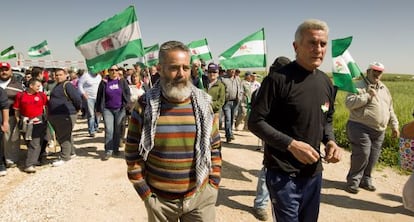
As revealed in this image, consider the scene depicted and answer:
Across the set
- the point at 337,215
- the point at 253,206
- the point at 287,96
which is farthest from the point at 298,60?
the point at 337,215

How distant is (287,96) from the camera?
2184 millimetres

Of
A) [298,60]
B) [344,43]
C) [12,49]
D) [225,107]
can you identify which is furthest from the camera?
[12,49]

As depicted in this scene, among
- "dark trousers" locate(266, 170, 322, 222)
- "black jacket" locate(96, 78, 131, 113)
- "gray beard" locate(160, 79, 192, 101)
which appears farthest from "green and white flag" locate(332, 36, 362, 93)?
"black jacket" locate(96, 78, 131, 113)

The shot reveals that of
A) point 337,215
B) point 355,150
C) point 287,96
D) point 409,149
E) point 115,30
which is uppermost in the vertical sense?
point 115,30

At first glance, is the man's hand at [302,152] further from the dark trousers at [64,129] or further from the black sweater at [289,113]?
the dark trousers at [64,129]

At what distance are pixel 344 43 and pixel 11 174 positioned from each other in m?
6.61

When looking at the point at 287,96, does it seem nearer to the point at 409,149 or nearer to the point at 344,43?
the point at 409,149

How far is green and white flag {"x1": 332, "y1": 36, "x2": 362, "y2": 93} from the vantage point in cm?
473

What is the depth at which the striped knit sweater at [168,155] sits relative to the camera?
215 cm

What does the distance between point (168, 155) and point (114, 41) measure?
462 centimetres

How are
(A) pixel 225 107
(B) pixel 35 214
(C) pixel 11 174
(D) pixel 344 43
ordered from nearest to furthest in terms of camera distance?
1. (B) pixel 35 214
2. (D) pixel 344 43
3. (C) pixel 11 174
4. (A) pixel 225 107

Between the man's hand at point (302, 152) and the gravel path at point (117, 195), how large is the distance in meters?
2.36

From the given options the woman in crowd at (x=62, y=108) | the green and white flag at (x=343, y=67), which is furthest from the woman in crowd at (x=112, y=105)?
the green and white flag at (x=343, y=67)

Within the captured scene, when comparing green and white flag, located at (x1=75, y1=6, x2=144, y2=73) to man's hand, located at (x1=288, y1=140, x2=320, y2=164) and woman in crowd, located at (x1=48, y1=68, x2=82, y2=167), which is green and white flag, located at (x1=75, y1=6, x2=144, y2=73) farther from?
man's hand, located at (x1=288, y1=140, x2=320, y2=164)
